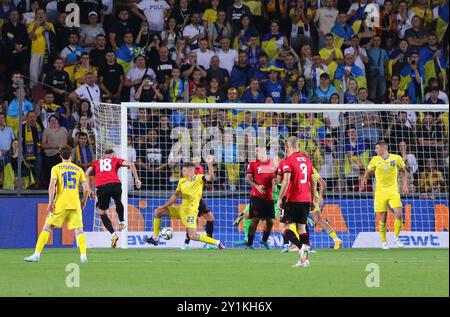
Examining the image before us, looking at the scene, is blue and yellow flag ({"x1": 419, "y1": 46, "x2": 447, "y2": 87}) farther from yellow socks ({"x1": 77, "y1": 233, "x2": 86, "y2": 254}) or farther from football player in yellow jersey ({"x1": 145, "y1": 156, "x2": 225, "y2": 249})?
yellow socks ({"x1": 77, "y1": 233, "x2": 86, "y2": 254})

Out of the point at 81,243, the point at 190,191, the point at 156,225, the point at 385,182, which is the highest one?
the point at 385,182

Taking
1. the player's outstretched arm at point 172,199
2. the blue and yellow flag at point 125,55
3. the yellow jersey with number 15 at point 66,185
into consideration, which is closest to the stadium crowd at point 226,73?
the blue and yellow flag at point 125,55

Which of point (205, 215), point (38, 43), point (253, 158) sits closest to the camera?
point (205, 215)

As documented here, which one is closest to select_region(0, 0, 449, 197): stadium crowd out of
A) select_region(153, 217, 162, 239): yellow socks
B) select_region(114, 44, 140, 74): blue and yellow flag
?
select_region(114, 44, 140, 74): blue and yellow flag

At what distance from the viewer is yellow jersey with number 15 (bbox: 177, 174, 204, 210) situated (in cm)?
2212

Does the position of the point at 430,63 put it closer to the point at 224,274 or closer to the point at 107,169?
the point at 107,169

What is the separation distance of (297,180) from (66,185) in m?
3.81

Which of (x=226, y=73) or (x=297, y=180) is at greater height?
(x=226, y=73)

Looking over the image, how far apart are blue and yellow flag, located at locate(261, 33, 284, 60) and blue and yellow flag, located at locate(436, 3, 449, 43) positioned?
452 cm

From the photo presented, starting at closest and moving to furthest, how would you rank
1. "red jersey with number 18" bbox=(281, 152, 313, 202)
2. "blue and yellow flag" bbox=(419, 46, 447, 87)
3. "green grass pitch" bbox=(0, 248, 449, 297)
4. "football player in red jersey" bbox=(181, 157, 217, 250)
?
1. "green grass pitch" bbox=(0, 248, 449, 297)
2. "red jersey with number 18" bbox=(281, 152, 313, 202)
3. "football player in red jersey" bbox=(181, 157, 217, 250)
4. "blue and yellow flag" bbox=(419, 46, 447, 87)

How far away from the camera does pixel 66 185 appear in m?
17.9

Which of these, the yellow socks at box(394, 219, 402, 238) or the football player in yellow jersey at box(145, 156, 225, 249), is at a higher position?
the football player in yellow jersey at box(145, 156, 225, 249)

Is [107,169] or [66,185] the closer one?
[66,185]

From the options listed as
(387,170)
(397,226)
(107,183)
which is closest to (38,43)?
(107,183)
